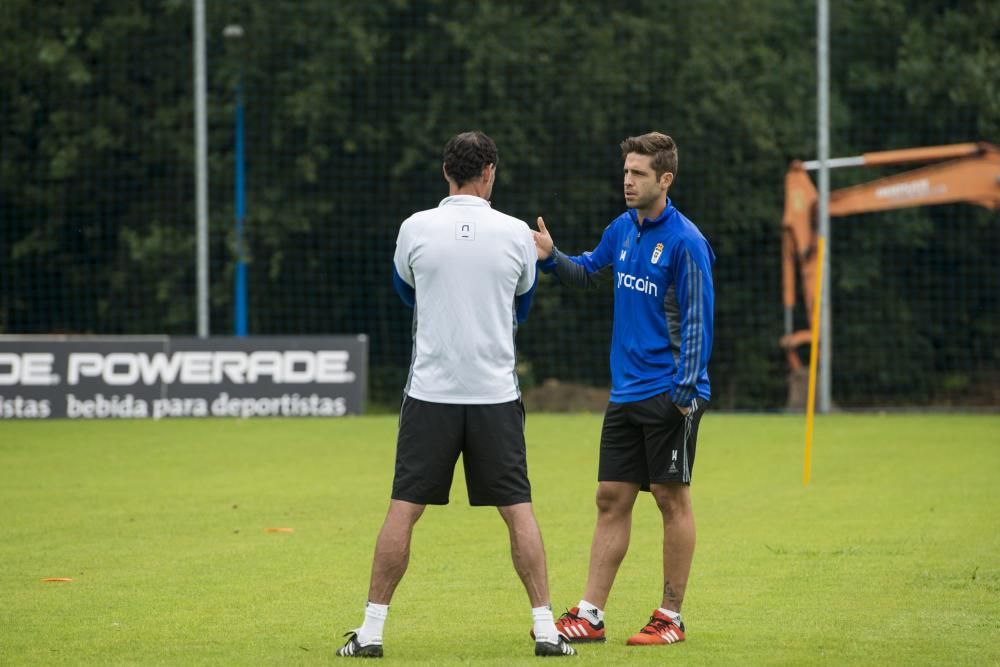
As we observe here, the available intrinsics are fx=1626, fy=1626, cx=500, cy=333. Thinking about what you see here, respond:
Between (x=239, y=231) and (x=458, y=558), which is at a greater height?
(x=239, y=231)

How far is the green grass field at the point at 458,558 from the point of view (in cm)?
648

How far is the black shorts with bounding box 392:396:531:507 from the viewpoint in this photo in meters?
6.20

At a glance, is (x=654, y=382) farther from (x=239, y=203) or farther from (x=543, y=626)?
(x=239, y=203)

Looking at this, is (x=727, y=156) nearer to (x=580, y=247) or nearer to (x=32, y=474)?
(x=580, y=247)

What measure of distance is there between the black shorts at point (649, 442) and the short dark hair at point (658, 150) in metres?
0.93

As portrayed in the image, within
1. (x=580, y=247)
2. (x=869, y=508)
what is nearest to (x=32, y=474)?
(x=869, y=508)

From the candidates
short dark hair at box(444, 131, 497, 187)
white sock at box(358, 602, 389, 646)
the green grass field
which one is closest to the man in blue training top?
the green grass field

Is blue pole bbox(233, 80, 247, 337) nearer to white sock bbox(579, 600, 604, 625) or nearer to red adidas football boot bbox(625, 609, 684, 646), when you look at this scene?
white sock bbox(579, 600, 604, 625)

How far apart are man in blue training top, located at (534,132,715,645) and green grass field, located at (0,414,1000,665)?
27cm

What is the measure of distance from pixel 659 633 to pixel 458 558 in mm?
2538

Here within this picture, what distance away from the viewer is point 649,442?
6617 mm

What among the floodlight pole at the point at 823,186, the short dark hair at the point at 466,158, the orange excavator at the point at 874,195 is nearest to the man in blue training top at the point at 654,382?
the short dark hair at the point at 466,158

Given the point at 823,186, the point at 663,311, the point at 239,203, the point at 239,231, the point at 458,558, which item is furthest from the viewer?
the point at 239,231

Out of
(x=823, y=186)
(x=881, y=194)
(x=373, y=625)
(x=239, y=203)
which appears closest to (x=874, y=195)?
(x=881, y=194)
